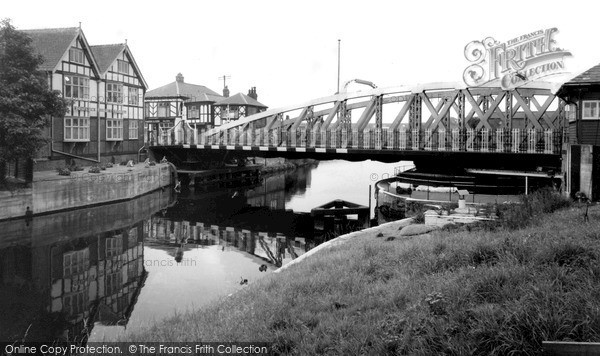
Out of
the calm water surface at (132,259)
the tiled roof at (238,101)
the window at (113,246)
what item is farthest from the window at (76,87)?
the tiled roof at (238,101)

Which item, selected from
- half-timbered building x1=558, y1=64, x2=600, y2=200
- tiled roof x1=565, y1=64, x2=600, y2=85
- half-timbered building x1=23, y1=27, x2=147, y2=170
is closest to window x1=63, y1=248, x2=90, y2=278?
half-timbered building x1=23, y1=27, x2=147, y2=170

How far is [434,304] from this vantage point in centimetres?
756

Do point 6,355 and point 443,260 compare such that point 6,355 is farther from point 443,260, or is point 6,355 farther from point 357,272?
point 443,260

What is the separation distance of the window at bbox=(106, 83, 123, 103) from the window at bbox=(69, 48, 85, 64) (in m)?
4.46

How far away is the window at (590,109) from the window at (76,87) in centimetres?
3382

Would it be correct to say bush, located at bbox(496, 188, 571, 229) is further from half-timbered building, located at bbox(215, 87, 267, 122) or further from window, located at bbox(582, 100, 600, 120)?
half-timbered building, located at bbox(215, 87, 267, 122)

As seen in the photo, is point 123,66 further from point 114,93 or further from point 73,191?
point 73,191

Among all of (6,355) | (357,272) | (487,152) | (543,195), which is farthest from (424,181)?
(6,355)

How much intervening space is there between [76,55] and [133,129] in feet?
33.6

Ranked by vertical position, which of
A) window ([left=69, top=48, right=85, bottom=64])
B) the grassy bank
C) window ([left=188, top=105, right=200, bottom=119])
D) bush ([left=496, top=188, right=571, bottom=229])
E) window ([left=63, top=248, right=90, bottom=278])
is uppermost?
→ window ([left=69, top=48, right=85, bottom=64])

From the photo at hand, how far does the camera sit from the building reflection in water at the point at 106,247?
16.2 m

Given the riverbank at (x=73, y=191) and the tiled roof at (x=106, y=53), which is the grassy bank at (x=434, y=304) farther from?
the tiled roof at (x=106, y=53)

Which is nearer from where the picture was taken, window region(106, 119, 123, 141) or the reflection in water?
the reflection in water

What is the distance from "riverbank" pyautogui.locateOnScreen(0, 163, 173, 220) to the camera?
1124 inches
